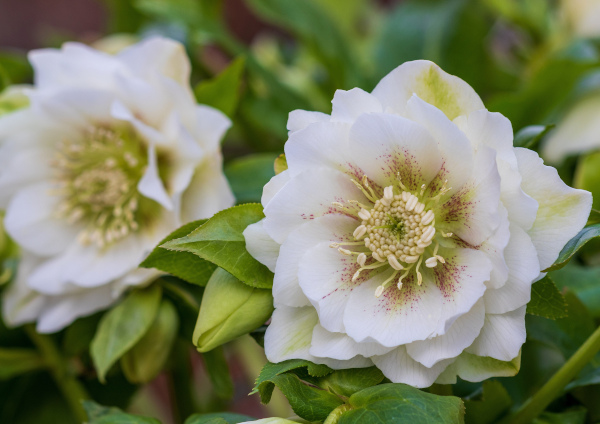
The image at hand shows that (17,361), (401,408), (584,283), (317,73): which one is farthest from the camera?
(317,73)

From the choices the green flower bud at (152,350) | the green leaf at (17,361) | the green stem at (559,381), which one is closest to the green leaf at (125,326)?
the green flower bud at (152,350)

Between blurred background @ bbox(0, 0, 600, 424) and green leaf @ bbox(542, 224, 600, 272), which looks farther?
blurred background @ bbox(0, 0, 600, 424)

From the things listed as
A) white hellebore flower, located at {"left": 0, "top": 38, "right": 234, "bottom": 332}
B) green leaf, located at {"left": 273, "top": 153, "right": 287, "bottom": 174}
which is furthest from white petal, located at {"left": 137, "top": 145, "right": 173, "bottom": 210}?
green leaf, located at {"left": 273, "top": 153, "right": 287, "bottom": 174}

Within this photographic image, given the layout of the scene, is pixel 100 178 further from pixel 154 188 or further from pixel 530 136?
pixel 530 136

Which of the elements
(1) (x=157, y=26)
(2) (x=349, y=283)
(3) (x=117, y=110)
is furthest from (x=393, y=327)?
(1) (x=157, y=26)

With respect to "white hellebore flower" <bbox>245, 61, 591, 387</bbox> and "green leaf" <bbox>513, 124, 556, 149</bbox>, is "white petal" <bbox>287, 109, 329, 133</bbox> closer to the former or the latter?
"white hellebore flower" <bbox>245, 61, 591, 387</bbox>

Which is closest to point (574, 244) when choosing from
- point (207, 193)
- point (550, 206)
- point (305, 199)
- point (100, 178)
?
point (550, 206)
